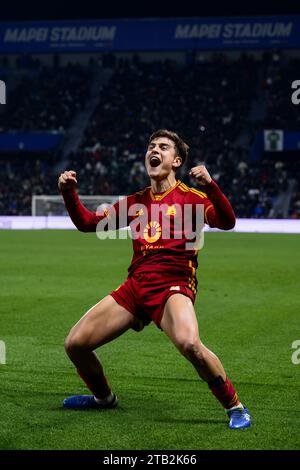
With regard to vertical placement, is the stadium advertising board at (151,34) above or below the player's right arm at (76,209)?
above

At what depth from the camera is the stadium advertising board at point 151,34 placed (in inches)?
1891

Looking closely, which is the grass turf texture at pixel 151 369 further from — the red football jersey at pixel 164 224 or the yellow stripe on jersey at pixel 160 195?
the yellow stripe on jersey at pixel 160 195

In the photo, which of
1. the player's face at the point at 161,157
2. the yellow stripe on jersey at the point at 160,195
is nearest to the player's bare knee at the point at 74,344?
the yellow stripe on jersey at the point at 160,195

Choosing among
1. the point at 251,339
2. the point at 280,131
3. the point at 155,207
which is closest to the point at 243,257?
the point at 251,339

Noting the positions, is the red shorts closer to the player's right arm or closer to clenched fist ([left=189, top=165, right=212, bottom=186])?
the player's right arm

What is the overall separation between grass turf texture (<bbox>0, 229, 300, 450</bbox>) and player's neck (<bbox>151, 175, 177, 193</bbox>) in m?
1.78

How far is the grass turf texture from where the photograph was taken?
20.0 feet

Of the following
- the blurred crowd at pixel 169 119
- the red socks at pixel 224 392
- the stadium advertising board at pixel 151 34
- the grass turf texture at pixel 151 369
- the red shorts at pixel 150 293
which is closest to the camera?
the grass turf texture at pixel 151 369

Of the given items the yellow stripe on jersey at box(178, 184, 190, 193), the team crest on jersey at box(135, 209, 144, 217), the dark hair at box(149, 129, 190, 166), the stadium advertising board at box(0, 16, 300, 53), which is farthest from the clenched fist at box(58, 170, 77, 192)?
the stadium advertising board at box(0, 16, 300, 53)

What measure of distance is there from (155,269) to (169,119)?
40.7 m

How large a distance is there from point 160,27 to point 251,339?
137ft

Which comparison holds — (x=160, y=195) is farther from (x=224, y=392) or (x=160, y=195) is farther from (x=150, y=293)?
(x=224, y=392)

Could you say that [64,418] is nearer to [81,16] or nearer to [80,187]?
[80,187]

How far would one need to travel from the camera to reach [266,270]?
63.8 feet
